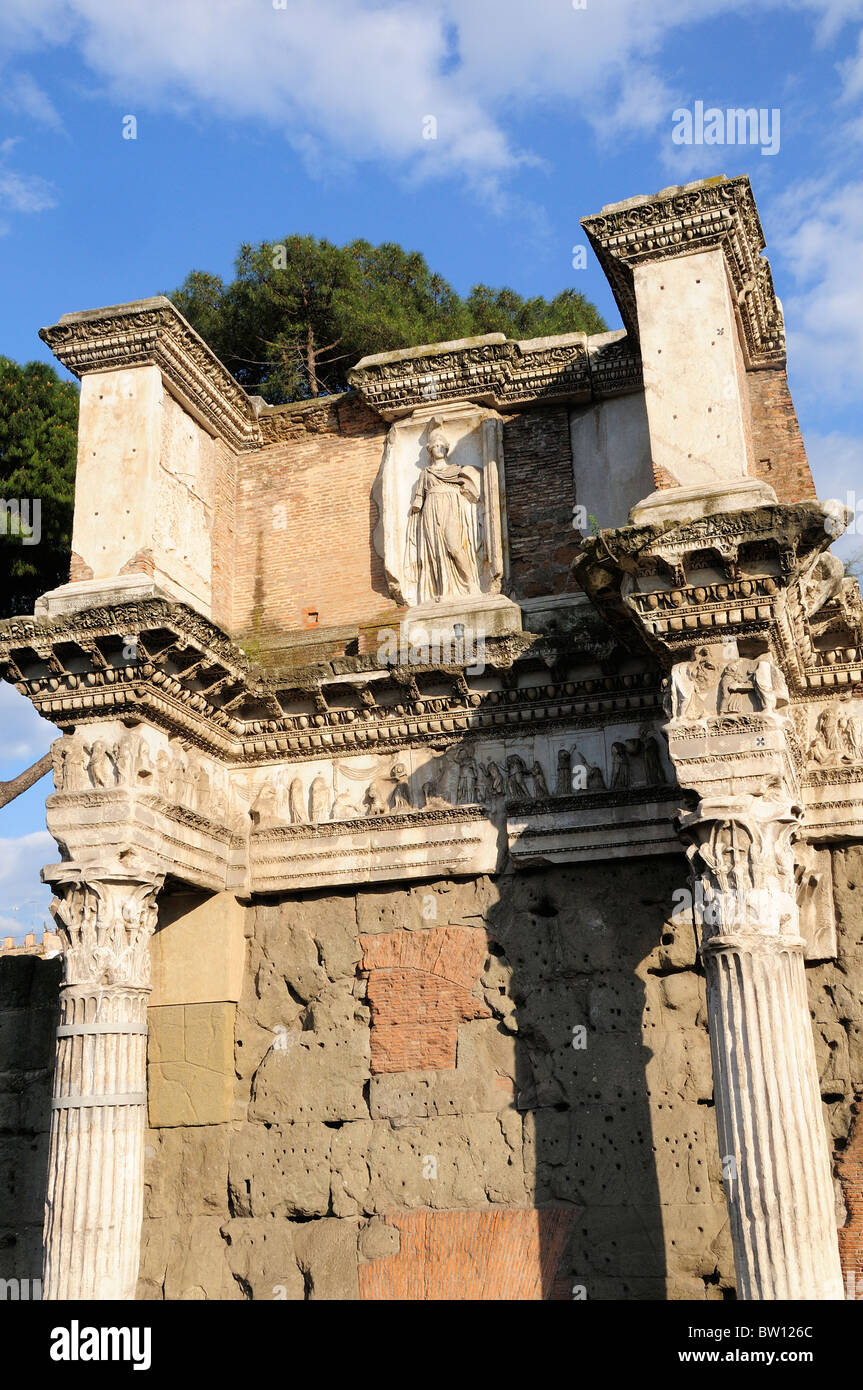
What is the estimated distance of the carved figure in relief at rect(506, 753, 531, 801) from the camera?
354 inches

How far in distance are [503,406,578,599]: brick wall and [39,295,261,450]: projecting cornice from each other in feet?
7.60

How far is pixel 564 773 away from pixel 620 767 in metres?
0.37

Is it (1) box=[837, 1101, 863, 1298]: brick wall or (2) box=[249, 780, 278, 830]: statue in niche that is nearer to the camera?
(1) box=[837, 1101, 863, 1298]: brick wall

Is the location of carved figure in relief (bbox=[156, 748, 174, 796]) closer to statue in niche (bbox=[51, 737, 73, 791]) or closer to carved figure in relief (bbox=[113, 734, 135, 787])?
carved figure in relief (bbox=[113, 734, 135, 787])

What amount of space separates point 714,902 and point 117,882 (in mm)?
3564

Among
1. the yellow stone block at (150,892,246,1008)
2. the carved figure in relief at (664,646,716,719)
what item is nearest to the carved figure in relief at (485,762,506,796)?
the carved figure in relief at (664,646,716,719)

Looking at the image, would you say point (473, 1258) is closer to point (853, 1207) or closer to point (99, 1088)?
point (853, 1207)

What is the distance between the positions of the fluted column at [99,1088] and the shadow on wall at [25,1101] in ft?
3.67

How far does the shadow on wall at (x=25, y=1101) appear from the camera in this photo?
9.31 metres

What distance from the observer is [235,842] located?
951cm

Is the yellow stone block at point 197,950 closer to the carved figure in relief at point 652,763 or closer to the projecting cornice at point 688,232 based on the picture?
the carved figure in relief at point 652,763

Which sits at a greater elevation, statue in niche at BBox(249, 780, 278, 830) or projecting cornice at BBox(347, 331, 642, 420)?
projecting cornice at BBox(347, 331, 642, 420)

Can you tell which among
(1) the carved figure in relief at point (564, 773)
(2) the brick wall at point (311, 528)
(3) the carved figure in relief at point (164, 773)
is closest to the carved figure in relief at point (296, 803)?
(3) the carved figure in relief at point (164, 773)

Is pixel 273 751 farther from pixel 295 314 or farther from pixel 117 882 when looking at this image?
pixel 295 314
